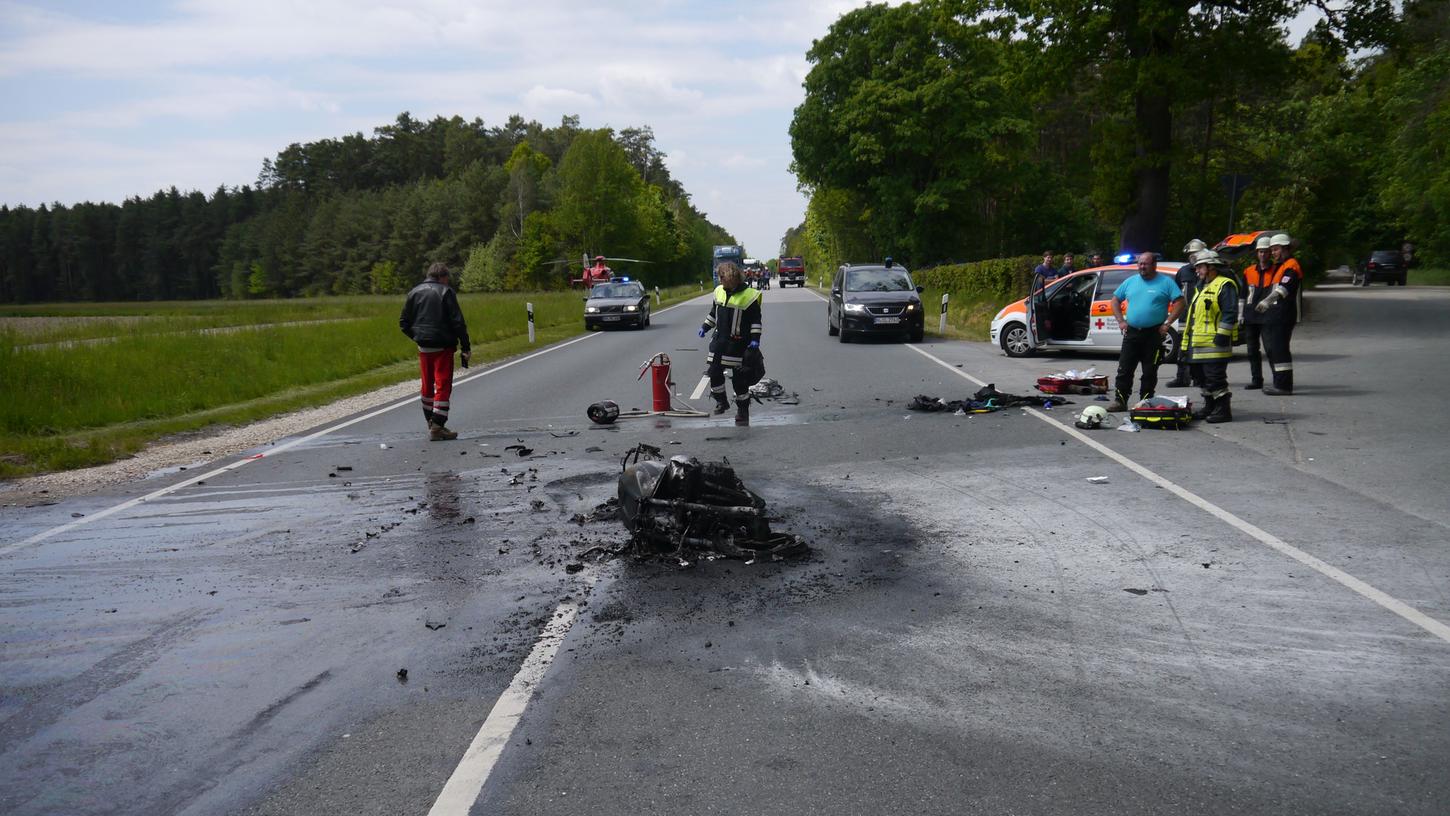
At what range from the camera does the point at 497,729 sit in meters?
3.91

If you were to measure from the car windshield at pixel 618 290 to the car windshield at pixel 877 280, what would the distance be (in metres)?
10.4

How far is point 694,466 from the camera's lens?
6535mm

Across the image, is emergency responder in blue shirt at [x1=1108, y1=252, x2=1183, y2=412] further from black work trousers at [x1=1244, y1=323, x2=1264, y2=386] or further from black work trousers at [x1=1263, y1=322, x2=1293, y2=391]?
black work trousers at [x1=1244, y1=323, x2=1264, y2=386]

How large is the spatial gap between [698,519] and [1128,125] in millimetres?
23139

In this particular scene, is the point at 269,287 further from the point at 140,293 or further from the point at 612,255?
the point at 612,255

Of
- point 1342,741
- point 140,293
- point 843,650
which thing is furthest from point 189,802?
point 140,293

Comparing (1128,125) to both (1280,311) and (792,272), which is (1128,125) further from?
(792,272)

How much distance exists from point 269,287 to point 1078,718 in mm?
134175

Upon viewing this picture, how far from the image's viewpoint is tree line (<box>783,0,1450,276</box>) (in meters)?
24.7

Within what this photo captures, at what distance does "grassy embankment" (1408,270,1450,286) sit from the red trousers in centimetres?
4708

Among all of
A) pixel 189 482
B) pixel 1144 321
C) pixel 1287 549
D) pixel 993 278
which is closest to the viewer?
pixel 1287 549

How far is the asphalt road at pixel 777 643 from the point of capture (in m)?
3.51

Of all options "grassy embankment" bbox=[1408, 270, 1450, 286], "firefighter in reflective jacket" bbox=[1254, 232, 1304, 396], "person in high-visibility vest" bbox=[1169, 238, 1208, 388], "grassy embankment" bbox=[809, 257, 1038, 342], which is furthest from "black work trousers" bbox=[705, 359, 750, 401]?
"grassy embankment" bbox=[1408, 270, 1450, 286]

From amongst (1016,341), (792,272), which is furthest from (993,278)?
(792,272)
